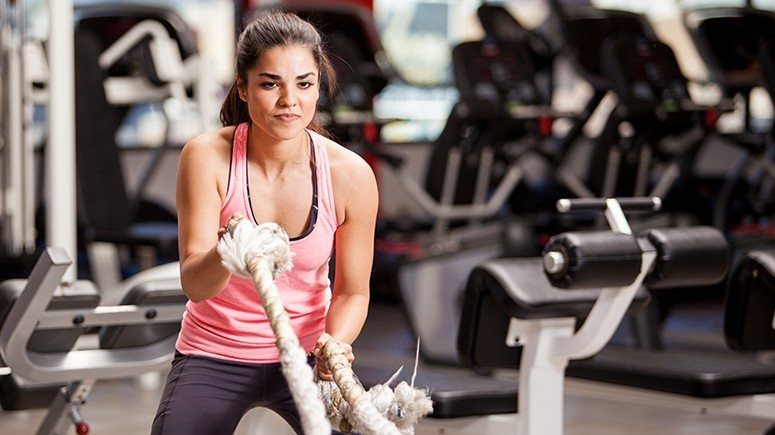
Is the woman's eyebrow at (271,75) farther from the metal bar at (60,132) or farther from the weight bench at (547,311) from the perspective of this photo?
the metal bar at (60,132)

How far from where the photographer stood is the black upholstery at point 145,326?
305 centimetres

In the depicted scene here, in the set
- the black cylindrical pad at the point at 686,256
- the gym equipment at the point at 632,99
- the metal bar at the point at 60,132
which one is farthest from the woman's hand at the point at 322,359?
the gym equipment at the point at 632,99

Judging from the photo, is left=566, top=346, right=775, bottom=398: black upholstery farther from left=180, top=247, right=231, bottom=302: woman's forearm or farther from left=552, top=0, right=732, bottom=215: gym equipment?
left=552, top=0, right=732, bottom=215: gym equipment

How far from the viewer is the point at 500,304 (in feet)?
9.11

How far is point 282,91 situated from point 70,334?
1.29 meters

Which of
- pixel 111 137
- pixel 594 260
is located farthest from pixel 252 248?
pixel 111 137

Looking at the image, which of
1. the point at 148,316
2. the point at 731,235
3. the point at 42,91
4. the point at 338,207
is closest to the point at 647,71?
the point at 731,235

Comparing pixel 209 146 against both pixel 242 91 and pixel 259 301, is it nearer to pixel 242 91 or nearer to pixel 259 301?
pixel 242 91

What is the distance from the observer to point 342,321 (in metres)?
2.00

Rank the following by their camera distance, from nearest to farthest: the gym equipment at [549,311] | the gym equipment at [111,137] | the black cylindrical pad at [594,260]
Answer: the black cylindrical pad at [594,260] → the gym equipment at [549,311] → the gym equipment at [111,137]

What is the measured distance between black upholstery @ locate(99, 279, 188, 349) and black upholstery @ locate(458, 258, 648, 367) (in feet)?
2.43

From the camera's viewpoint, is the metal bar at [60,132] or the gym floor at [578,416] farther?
the gym floor at [578,416]

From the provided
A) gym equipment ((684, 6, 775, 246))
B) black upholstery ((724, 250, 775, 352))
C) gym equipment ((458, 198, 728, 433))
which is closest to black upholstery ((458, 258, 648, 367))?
gym equipment ((458, 198, 728, 433))

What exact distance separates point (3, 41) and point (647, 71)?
11.9 ft
